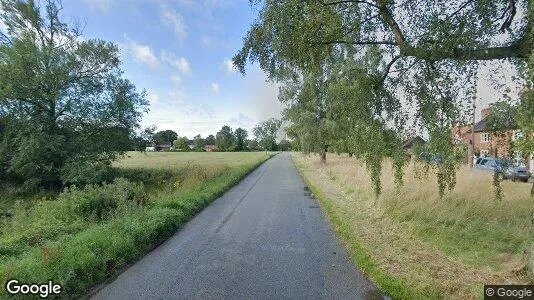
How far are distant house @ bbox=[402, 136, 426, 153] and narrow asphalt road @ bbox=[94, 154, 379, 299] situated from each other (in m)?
2.64

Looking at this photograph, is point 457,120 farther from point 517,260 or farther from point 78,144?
point 78,144

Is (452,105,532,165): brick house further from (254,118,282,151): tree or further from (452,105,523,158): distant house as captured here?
(254,118,282,151): tree

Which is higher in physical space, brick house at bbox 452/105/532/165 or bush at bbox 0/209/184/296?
brick house at bbox 452/105/532/165

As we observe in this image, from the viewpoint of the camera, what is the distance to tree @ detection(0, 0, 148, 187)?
21.2 m

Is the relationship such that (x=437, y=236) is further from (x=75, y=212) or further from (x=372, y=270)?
(x=75, y=212)

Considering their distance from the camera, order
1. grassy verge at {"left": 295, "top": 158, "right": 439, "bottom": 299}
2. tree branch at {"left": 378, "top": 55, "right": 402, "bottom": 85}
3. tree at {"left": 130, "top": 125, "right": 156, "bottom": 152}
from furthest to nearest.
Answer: tree at {"left": 130, "top": 125, "right": 156, "bottom": 152}, tree branch at {"left": 378, "top": 55, "right": 402, "bottom": 85}, grassy verge at {"left": 295, "top": 158, "right": 439, "bottom": 299}

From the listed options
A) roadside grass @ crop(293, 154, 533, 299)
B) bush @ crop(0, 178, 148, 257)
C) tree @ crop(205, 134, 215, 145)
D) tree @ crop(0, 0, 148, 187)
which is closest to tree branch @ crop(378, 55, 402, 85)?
roadside grass @ crop(293, 154, 533, 299)

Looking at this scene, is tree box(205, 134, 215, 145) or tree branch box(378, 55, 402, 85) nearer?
tree branch box(378, 55, 402, 85)

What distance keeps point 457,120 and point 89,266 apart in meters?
7.21

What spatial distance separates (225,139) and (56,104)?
113088mm

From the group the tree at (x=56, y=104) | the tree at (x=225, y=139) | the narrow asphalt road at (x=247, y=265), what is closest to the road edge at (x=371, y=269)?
the narrow asphalt road at (x=247, y=265)

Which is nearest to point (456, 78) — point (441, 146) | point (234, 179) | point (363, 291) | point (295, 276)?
point (441, 146)

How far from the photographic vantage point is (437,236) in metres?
7.92

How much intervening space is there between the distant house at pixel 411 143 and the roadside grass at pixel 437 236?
52cm
